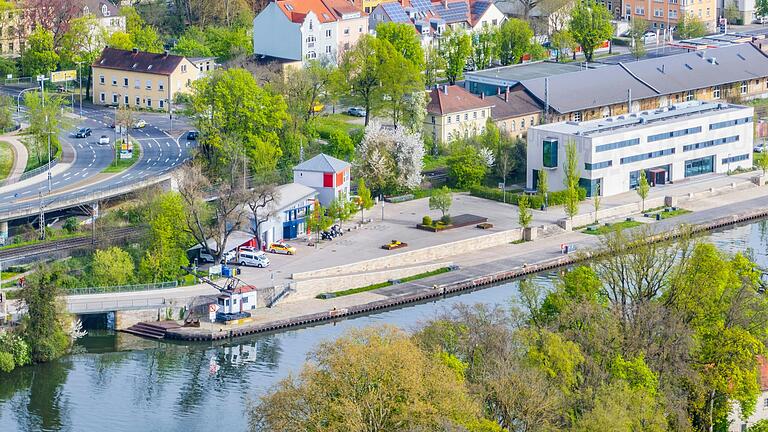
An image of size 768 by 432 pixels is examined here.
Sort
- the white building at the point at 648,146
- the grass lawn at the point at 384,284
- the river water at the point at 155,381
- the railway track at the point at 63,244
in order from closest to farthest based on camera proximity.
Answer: the river water at the point at 155,381, the grass lawn at the point at 384,284, the railway track at the point at 63,244, the white building at the point at 648,146

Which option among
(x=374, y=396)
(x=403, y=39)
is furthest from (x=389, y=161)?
(x=374, y=396)

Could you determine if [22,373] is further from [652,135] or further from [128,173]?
[652,135]

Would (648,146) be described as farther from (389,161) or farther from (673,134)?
(389,161)

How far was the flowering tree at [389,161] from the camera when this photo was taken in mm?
83312

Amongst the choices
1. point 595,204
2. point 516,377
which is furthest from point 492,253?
point 516,377

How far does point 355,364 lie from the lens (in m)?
47.5

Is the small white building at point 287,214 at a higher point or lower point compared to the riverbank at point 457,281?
higher

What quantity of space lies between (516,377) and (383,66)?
1789 inches

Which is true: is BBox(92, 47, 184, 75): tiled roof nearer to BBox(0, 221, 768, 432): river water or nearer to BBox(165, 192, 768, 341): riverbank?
BBox(165, 192, 768, 341): riverbank

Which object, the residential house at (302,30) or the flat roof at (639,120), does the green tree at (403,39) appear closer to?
the residential house at (302,30)

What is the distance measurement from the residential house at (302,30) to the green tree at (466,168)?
A: 21.0 meters

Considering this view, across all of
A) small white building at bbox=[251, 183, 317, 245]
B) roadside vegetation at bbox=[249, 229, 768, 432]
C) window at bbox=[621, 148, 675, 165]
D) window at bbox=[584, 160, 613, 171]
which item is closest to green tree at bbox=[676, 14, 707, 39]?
window at bbox=[621, 148, 675, 165]

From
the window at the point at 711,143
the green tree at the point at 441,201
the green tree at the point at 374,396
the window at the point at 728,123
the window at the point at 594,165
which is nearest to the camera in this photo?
the green tree at the point at 374,396

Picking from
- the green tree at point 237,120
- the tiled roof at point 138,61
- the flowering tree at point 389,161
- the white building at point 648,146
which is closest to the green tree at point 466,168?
the flowering tree at point 389,161
